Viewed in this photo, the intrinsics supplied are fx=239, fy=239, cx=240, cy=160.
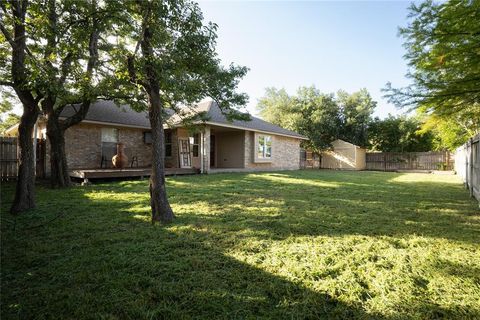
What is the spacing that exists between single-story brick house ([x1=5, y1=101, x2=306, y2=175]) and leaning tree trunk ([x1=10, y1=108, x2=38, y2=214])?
4596 millimetres

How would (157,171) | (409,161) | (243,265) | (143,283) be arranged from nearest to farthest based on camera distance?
(143,283), (243,265), (157,171), (409,161)

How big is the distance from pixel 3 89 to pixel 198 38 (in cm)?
1355

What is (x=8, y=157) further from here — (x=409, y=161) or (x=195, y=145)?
(x=409, y=161)

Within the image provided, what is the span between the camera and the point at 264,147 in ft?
52.6

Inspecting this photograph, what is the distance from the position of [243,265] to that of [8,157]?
11892 millimetres

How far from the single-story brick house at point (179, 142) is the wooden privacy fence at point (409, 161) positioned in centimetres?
1020

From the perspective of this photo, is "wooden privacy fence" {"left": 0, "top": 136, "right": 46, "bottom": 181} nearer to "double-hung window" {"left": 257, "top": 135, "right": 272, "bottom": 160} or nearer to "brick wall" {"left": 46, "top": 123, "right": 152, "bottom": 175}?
"brick wall" {"left": 46, "top": 123, "right": 152, "bottom": 175}

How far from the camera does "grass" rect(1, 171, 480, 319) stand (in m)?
1.85

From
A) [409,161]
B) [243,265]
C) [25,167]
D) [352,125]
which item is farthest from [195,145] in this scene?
[409,161]

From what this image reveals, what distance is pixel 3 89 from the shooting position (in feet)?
39.0

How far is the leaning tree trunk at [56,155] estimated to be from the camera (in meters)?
8.13

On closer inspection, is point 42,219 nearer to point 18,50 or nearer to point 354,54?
point 18,50

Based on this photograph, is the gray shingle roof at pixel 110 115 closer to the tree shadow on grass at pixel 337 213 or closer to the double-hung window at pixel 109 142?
the double-hung window at pixel 109 142

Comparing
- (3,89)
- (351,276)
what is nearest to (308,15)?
(351,276)
